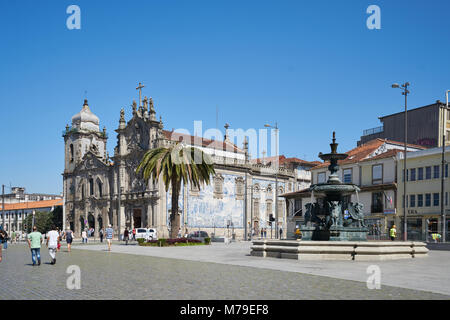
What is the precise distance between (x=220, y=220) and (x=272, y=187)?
39.3 ft

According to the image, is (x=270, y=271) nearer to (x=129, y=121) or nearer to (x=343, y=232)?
(x=343, y=232)

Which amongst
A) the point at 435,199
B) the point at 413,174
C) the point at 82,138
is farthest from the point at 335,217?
the point at 82,138

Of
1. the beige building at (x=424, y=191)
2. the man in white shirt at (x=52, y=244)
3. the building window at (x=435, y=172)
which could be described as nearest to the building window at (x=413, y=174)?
the beige building at (x=424, y=191)

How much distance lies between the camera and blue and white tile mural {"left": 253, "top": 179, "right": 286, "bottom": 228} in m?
70.2

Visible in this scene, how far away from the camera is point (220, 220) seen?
64.4 metres

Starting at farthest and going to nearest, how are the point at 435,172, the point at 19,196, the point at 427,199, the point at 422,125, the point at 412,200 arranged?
the point at 19,196, the point at 422,125, the point at 412,200, the point at 427,199, the point at 435,172

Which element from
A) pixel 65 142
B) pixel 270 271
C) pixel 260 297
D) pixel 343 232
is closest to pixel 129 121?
pixel 65 142

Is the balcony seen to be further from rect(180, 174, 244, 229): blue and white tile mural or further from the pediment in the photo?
the pediment

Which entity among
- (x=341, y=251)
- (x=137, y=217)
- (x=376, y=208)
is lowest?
(x=137, y=217)

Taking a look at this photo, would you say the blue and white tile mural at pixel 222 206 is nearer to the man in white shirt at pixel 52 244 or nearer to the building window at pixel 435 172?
the building window at pixel 435 172

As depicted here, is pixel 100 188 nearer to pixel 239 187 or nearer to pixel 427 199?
pixel 239 187

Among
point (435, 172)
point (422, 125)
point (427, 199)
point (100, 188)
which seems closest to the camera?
point (435, 172)

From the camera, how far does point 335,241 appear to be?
20.3 meters

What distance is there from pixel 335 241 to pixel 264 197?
168ft
